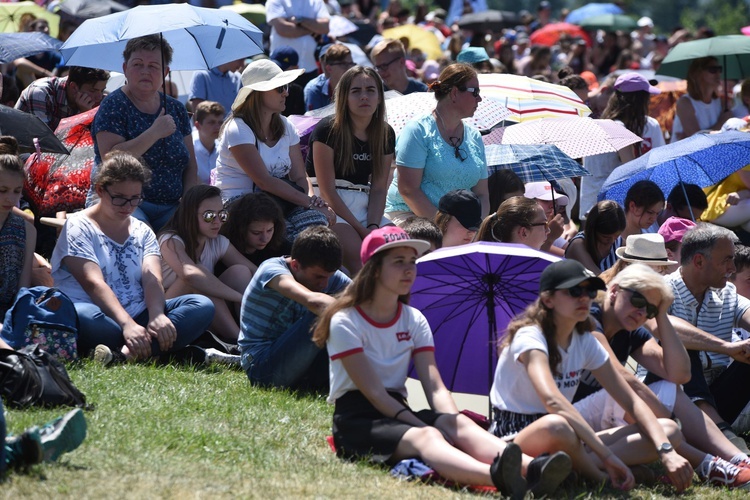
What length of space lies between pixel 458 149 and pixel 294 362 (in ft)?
8.59

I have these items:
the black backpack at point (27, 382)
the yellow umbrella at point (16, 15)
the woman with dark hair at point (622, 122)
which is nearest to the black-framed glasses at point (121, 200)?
the black backpack at point (27, 382)

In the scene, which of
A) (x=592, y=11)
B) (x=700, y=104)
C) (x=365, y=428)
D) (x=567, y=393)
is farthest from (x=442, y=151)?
(x=592, y=11)

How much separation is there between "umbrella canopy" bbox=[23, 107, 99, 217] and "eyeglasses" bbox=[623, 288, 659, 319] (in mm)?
4317

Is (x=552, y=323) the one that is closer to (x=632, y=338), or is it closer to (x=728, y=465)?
(x=632, y=338)

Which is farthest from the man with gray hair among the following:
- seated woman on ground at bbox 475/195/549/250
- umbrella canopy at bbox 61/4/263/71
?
umbrella canopy at bbox 61/4/263/71

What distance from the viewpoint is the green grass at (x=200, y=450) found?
15.3 ft

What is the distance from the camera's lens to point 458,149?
27.6 ft

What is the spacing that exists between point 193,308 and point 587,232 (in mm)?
2914

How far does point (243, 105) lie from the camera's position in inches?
320

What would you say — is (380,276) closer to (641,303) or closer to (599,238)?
(641,303)

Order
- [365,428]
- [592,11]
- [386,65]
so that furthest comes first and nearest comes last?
1. [592,11]
2. [386,65]
3. [365,428]

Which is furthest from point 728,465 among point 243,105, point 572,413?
point 243,105

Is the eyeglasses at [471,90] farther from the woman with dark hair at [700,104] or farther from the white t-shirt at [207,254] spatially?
the woman with dark hair at [700,104]

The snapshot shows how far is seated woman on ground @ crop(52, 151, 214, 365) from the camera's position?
6.88m
